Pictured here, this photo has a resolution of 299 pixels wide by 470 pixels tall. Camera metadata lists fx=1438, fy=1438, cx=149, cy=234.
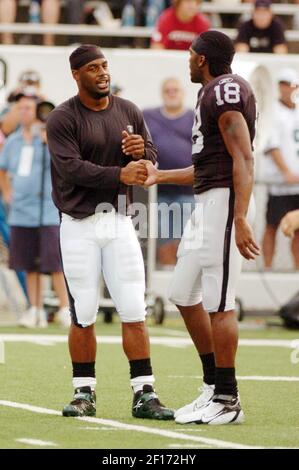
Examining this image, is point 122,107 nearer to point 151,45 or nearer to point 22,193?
point 22,193

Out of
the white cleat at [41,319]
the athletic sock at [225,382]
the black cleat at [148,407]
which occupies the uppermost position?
the athletic sock at [225,382]

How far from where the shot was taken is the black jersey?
755 centimetres

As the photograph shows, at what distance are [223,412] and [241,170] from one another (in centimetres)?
129

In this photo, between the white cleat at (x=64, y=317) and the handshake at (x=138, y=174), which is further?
the white cleat at (x=64, y=317)

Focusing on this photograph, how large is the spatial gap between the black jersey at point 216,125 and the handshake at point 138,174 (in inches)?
11.0

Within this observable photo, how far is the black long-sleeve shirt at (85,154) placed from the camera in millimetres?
7867

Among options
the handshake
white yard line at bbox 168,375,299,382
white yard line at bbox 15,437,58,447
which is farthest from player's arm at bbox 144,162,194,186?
white yard line at bbox 168,375,299,382

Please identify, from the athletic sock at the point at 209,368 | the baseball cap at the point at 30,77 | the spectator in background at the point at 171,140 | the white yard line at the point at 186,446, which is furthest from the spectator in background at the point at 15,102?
the white yard line at the point at 186,446

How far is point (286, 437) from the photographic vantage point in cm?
706

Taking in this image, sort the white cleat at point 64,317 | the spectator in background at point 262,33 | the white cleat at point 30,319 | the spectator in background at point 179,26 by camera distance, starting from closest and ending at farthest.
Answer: the white cleat at point 64,317 → the white cleat at point 30,319 → the spectator in background at point 179,26 → the spectator in background at point 262,33

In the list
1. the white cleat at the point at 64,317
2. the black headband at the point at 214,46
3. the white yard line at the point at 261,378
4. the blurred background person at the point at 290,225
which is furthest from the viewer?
the white cleat at the point at 64,317

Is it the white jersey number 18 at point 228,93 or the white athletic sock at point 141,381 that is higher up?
the white jersey number 18 at point 228,93

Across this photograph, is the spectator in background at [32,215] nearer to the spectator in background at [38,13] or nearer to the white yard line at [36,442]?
the spectator in background at [38,13]

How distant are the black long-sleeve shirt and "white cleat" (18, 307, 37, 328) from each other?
6.27 m
